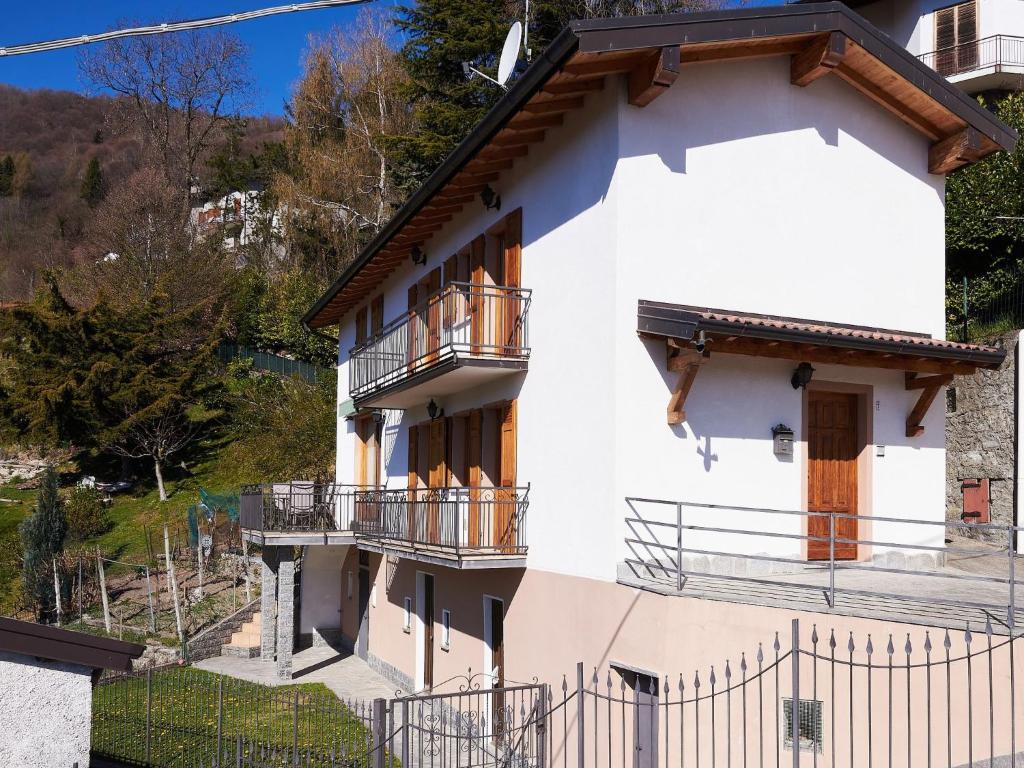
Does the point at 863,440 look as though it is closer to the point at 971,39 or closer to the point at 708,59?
the point at 708,59

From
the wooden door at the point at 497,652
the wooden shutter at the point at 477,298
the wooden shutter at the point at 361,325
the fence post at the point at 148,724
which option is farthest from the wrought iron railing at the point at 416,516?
the fence post at the point at 148,724

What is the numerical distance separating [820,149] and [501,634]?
7.89 m

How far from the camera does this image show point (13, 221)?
65.8 meters

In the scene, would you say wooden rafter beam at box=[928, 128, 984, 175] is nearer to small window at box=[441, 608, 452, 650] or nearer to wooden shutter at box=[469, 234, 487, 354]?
wooden shutter at box=[469, 234, 487, 354]

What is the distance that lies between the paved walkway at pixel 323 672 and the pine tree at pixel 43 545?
4.75m

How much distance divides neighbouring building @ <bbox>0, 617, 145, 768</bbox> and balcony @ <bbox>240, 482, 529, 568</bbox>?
19.0 ft

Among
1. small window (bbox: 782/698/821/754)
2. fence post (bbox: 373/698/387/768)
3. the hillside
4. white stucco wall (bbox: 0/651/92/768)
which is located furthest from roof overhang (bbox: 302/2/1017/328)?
the hillside

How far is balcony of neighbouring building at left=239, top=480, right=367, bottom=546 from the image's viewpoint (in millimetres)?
19391

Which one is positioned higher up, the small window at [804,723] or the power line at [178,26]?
the power line at [178,26]

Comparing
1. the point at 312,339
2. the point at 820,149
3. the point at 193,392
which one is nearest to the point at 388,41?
the point at 312,339

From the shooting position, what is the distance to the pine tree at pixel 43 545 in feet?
74.3

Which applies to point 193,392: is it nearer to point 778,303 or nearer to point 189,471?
point 189,471

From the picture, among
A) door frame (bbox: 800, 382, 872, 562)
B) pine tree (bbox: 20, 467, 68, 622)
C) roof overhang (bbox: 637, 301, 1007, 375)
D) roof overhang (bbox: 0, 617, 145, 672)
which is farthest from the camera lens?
pine tree (bbox: 20, 467, 68, 622)

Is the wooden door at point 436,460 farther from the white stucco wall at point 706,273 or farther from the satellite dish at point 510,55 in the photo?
the satellite dish at point 510,55
